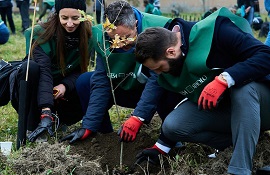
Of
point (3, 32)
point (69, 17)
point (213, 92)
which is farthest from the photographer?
point (3, 32)

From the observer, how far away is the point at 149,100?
3422 mm

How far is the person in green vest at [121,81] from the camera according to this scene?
339cm

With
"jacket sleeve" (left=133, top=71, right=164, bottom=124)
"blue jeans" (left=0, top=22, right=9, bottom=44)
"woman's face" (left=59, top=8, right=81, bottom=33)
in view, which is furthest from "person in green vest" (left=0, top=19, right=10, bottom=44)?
"jacket sleeve" (left=133, top=71, right=164, bottom=124)

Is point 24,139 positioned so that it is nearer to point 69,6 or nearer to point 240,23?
point 69,6

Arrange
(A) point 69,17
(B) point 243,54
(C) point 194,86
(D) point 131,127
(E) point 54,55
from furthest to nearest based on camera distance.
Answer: (E) point 54,55, (A) point 69,17, (D) point 131,127, (C) point 194,86, (B) point 243,54

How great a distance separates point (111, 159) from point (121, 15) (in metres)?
0.96

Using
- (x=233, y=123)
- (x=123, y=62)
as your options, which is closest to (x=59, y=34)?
(x=123, y=62)

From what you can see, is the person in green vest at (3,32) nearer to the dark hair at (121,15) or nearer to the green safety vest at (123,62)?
the green safety vest at (123,62)

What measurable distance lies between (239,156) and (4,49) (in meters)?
7.47

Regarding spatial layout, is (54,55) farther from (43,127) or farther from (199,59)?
(199,59)

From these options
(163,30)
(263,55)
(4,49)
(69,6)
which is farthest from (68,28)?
(4,49)

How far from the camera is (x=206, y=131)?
3.21 m

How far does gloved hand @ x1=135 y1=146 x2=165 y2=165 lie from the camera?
11.0ft

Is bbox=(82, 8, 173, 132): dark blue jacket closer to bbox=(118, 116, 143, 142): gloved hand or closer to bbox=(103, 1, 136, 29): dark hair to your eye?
bbox=(118, 116, 143, 142): gloved hand
